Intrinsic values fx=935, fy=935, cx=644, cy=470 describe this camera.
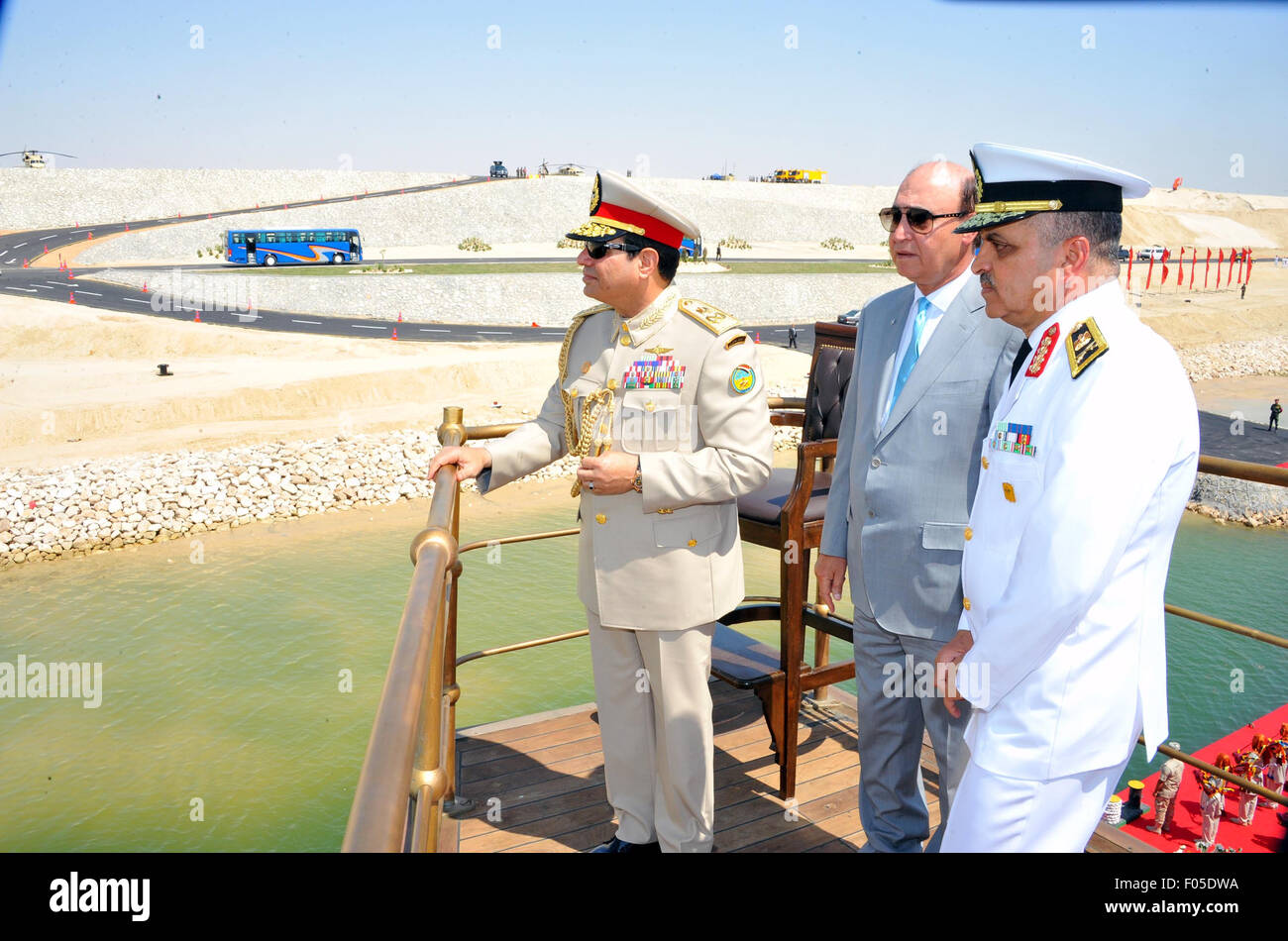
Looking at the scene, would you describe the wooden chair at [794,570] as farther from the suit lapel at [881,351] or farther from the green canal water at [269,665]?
the green canal water at [269,665]

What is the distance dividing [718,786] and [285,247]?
125 feet

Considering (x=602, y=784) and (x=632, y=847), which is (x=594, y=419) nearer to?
(x=632, y=847)

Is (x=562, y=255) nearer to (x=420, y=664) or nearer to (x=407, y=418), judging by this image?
(x=407, y=418)

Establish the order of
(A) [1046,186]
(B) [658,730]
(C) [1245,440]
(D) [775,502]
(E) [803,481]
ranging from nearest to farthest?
1. (A) [1046,186]
2. (B) [658,730]
3. (E) [803,481]
4. (D) [775,502]
5. (C) [1245,440]

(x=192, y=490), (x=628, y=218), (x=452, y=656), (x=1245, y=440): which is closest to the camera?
(x=628, y=218)

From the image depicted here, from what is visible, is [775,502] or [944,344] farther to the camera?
[775,502]

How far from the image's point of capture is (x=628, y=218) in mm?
2965

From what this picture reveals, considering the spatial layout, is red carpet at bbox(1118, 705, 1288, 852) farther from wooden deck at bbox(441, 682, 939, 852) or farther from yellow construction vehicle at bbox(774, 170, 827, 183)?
yellow construction vehicle at bbox(774, 170, 827, 183)

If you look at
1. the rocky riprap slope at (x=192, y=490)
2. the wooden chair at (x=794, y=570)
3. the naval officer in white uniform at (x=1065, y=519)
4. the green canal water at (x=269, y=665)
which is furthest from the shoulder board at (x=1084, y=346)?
the rocky riprap slope at (x=192, y=490)

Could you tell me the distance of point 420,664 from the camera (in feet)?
4.65

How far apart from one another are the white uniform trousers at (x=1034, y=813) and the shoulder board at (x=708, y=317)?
1.69m

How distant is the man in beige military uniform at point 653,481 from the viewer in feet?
9.63

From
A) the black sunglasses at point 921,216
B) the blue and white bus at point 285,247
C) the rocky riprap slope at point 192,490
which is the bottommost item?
the rocky riprap slope at point 192,490

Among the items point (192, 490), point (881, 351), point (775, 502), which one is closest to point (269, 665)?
point (192, 490)
